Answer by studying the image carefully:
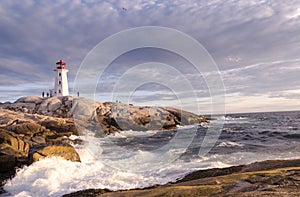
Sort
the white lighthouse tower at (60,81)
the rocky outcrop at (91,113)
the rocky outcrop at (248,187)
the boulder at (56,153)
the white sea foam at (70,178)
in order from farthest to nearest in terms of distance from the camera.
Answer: the white lighthouse tower at (60,81) → the rocky outcrop at (91,113) → the boulder at (56,153) → the white sea foam at (70,178) → the rocky outcrop at (248,187)

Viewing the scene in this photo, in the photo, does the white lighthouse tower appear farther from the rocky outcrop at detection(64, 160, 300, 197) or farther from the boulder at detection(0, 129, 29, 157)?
the rocky outcrop at detection(64, 160, 300, 197)

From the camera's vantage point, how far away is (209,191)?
509 centimetres

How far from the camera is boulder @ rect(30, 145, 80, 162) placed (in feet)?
38.0

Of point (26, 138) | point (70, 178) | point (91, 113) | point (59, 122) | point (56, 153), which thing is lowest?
point (70, 178)

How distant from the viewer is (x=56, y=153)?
12297 millimetres

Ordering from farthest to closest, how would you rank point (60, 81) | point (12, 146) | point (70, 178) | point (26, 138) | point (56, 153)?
point (60, 81) → point (26, 138) → point (12, 146) → point (56, 153) → point (70, 178)

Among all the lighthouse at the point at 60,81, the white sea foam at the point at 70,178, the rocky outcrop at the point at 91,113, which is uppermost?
the lighthouse at the point at 60,81

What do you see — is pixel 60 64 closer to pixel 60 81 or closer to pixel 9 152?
pixel 60 81

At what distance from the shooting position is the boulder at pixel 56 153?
11.6 metres

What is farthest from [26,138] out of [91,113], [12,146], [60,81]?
[60,81]

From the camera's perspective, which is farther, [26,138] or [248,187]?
[26,138]

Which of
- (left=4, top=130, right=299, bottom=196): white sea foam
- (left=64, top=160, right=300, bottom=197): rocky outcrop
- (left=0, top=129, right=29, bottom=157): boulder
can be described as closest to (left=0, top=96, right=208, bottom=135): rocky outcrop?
(left=0, top=129, right=29, bottom=157): boulder

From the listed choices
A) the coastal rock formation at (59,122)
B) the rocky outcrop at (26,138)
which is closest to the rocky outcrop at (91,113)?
the coastal rock formation at (59,122)

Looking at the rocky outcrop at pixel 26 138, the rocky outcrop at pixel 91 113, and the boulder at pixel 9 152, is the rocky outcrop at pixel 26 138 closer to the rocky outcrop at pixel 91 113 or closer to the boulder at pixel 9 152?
the boulder at pixel 9 152
